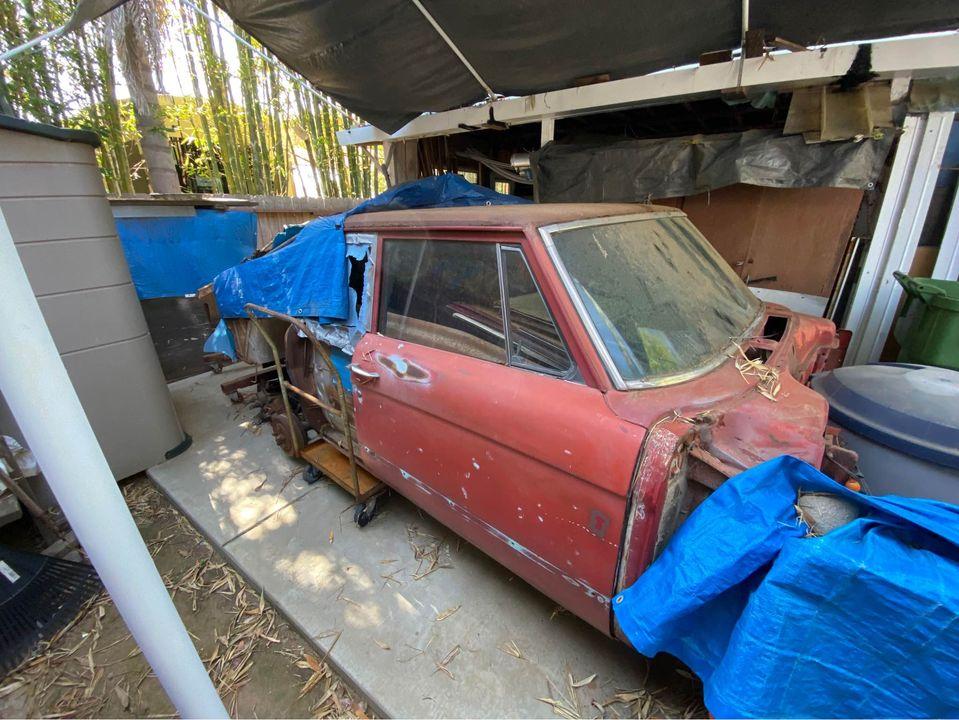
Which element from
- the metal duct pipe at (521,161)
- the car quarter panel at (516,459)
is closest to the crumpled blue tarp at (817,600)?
the car quarter panel at (516,459)

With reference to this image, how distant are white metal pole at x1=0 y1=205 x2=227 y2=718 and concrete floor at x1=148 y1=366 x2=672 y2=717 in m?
1.05

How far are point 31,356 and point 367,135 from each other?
6778mm

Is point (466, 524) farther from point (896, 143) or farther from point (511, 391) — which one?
point (896, 143)

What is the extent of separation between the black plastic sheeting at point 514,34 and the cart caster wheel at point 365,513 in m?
4.07

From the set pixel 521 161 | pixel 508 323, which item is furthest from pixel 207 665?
pixel 521 161

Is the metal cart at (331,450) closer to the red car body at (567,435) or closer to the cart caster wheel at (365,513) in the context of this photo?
the cart caster wheel at (365,513)

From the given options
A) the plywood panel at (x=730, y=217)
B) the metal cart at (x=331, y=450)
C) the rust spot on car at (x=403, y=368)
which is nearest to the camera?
the rust spot on car at (x=403, y=368)

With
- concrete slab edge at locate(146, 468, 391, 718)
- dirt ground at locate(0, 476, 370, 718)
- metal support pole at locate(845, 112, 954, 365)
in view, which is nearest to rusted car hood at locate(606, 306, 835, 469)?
concrete slab edge at locate(146, 468, 391, 718)

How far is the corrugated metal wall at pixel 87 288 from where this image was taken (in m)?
2.71

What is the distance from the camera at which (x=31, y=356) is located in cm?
89

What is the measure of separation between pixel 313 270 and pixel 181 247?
4218 mm

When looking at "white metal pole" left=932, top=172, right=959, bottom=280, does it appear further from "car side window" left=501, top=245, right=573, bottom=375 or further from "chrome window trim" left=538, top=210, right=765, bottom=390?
"car side window" left=501, top=245, right=573, bottom=375

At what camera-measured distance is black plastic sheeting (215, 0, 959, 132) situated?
298 centimetres

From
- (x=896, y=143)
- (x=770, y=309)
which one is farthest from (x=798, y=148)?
(x=770, y=309)
